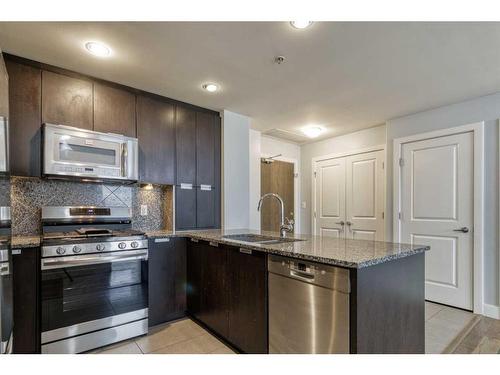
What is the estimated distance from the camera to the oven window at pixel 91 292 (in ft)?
6.50

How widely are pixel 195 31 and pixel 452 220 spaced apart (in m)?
3.33

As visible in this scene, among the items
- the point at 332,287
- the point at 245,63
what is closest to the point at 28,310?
the point at 332,287

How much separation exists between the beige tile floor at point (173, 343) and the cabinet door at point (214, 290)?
100 mm

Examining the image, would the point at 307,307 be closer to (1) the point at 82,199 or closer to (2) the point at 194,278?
(2) the point at 194,278

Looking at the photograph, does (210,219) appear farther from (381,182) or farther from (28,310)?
(381,182)

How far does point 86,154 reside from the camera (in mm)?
2406

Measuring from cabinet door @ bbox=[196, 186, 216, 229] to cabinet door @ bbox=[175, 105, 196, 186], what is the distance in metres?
0.19

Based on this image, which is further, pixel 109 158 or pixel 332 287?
pixel 109 158

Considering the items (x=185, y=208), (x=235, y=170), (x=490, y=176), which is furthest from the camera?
(x=235, y=170)

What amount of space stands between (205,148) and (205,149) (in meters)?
0.01

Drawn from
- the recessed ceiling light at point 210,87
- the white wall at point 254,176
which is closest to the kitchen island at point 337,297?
the recessed ceiling light at point 210,87

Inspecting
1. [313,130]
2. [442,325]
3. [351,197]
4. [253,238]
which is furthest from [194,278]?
[351,197]

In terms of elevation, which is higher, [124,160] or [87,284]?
[124,160]
